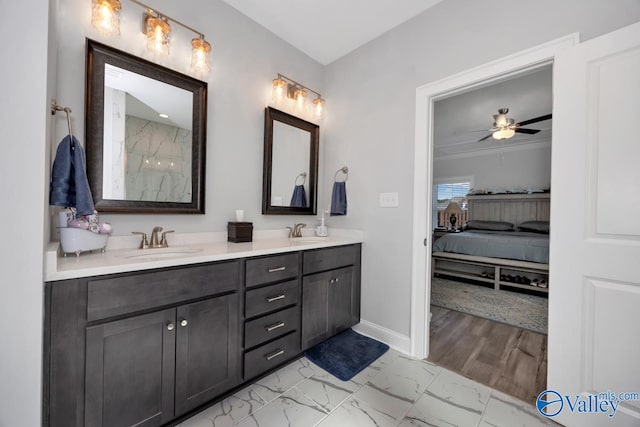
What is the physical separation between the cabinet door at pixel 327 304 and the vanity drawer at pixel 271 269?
18 centimetres

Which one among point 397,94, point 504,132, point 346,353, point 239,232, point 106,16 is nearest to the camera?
point 106,16

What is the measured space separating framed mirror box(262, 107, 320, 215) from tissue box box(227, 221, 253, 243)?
0.96ft

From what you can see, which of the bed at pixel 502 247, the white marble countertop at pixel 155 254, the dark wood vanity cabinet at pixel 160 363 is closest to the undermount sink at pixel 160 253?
the white marble countertop at pixel 155 254

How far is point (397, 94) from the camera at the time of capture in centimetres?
216

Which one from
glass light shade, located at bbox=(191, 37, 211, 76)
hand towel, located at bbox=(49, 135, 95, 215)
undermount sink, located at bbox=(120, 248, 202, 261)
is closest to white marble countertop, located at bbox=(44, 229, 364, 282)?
undermount sink, located at bbox=(120, 248, 202, 261)

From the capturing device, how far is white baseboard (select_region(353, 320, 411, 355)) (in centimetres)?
208

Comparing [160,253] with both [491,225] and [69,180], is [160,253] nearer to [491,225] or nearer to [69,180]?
[69,180]

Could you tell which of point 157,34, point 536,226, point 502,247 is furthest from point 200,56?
point 536,226

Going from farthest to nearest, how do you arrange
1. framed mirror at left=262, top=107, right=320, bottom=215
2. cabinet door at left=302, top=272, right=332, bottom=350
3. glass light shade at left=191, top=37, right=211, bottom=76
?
framed mirror at left=262, top=107, right=320, bottom=215
cabinet door at left=302, top=272, right=332, bottom=350
glass light shade at left=191, top=37, right=211, bottom=76

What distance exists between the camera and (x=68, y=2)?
4.48ft

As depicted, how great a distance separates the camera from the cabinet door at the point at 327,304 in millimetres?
1898

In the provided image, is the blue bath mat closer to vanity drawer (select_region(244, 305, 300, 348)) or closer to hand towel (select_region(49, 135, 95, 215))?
vanity drawer (select_region(244, 305, 300, 348))

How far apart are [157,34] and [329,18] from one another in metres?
1.31

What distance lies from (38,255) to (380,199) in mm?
2091
